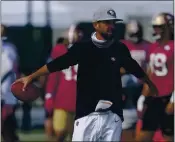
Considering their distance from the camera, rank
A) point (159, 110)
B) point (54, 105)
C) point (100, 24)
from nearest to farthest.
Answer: point (100, 24) < point (159, 110) < point (54, 105)

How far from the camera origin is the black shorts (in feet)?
32.7

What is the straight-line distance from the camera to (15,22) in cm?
1500

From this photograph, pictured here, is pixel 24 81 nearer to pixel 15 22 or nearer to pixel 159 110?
pixel 159 110

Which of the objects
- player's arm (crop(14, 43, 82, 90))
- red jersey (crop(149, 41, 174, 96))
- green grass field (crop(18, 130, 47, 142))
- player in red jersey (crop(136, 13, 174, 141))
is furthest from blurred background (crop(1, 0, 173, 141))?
player's arm (crop(14, 43, 82, 90))

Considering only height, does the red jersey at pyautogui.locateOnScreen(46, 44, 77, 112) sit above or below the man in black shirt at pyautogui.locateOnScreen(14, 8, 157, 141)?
below

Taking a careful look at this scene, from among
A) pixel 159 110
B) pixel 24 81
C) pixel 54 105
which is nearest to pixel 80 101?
pixel 24 81

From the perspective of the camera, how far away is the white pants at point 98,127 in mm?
7391

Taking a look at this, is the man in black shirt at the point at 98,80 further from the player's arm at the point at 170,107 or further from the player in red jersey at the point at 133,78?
the player in red jersey at the point at 133,78

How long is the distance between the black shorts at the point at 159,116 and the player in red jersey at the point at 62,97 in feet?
3.92

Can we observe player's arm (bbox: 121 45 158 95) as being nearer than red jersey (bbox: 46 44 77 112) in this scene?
Yes

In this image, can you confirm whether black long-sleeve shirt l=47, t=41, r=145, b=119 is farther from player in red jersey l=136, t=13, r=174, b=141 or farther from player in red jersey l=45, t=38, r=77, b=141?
player in red jersey l=45, t=38, r=77, b=141

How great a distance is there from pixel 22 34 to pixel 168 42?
523 centimetres

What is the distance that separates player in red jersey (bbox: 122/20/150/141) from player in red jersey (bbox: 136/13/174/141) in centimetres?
110

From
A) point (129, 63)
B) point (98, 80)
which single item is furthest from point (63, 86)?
point (98, 80)
